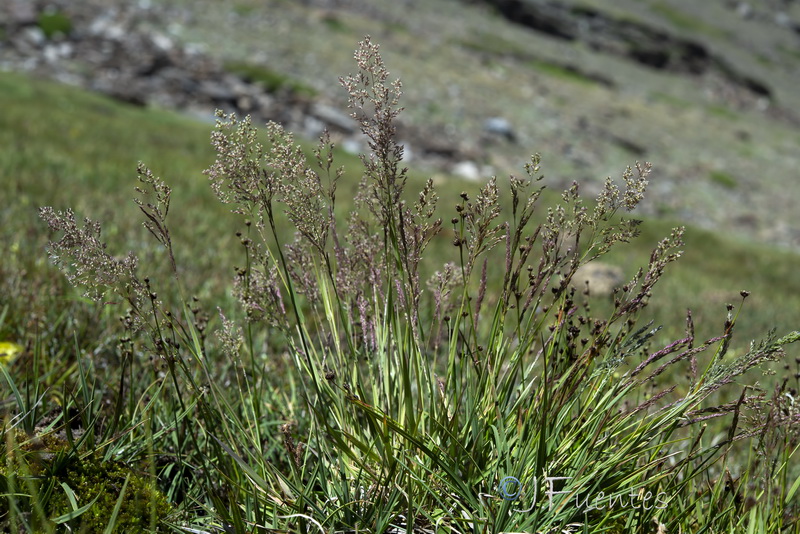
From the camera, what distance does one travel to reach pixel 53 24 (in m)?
27.9

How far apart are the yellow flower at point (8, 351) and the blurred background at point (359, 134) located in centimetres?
106

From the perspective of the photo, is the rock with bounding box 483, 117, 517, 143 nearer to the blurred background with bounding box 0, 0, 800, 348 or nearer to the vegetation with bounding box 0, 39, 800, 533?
the blurred background with bounding box 0, 0, 800, 348

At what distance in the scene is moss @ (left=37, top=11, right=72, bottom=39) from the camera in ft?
90.4

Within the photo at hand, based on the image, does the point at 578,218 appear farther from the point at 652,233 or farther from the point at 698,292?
the point at 652,233

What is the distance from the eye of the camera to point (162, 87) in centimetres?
2592

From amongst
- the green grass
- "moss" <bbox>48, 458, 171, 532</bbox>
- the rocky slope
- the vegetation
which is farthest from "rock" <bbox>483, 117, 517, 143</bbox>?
"moss" <bbox>48, 458, 171, 532</bbox>

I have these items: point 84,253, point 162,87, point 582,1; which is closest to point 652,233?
point 84,253

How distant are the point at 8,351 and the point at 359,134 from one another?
77.3 feet

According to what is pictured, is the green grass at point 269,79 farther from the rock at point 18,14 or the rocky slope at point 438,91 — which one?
the rock at point 18,14

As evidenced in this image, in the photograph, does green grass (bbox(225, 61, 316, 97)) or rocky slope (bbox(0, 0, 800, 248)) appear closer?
rocky slope (bbox(0, 0, 800, 248))

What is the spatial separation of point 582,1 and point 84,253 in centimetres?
10150

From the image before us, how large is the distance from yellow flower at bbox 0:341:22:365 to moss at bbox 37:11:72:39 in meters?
30.2

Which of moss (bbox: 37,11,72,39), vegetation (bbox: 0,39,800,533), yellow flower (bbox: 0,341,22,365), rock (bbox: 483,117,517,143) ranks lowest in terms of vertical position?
rock (bbox: 483,117,517,143)

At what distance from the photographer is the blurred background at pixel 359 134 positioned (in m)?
8.23
